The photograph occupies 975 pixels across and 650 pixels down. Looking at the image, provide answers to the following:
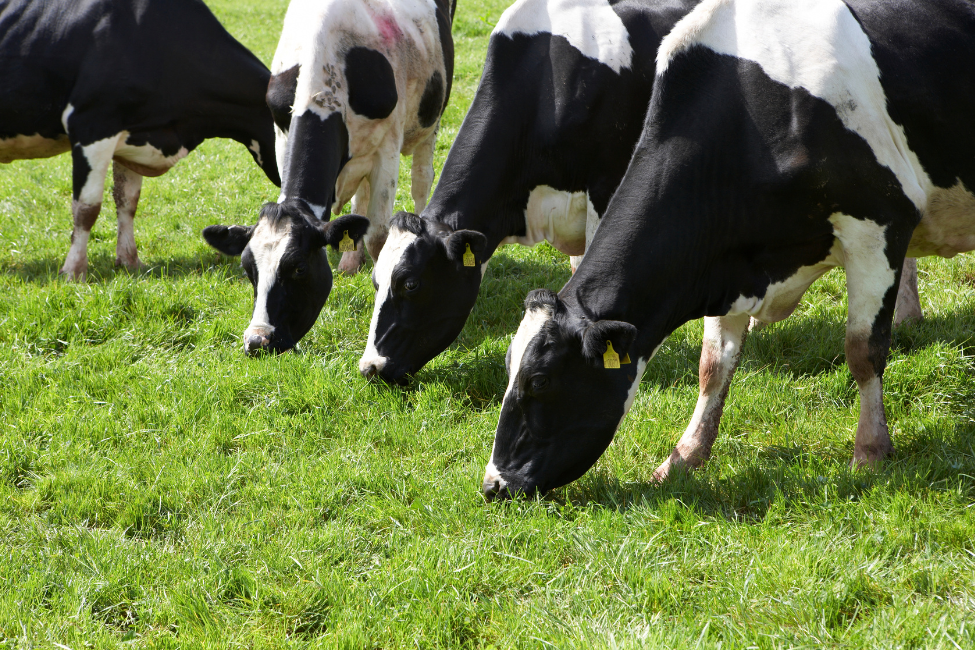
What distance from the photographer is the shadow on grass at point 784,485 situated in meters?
3.99

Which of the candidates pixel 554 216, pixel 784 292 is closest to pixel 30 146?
pixel 554 216

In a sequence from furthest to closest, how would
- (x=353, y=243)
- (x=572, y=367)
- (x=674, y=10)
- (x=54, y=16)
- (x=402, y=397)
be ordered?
(x=54, y=16), (x=353, y=243), (x=674, y=10), (x=402, y=397), (x=572, y=367)

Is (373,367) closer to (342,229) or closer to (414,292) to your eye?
(414,292)

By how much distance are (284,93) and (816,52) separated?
4.52 metres

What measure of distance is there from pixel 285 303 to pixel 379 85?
2260mm

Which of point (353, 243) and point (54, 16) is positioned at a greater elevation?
point (54, 16)

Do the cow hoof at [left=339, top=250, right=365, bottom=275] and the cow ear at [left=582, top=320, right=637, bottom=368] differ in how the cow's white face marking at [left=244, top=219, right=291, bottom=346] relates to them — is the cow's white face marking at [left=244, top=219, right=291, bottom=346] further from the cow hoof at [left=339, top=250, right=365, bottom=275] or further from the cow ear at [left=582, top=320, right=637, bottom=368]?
the cow ear at [left=582, top=320, right=637, bottom=368]

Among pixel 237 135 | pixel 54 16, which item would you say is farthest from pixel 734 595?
pixel 54 16

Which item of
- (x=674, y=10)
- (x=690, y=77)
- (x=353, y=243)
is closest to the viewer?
(x=690, y=77)

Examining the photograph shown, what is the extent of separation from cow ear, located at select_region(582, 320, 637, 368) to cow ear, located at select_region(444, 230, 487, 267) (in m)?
1.68

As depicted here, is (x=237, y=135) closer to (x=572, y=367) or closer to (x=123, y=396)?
(x=123, y=396)

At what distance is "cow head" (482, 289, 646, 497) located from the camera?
4.08 metres

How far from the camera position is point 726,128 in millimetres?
4312

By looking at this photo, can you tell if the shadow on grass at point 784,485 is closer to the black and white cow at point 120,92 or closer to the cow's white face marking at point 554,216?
the cow's white face marking at point 554,216
